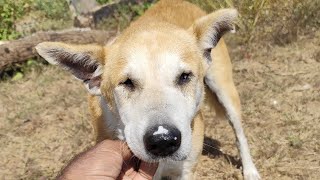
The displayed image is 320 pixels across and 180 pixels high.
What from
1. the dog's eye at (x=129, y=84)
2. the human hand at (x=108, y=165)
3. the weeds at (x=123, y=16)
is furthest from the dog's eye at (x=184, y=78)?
the weeds at (x=123, y=16)

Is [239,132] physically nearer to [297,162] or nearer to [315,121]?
[297,162]

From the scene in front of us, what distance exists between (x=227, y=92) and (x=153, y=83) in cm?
173

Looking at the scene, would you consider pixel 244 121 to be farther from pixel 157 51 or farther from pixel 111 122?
pixel 157 51

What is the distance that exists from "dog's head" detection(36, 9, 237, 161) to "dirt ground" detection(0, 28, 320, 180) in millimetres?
1743

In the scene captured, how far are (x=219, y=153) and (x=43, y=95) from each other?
8.56ft

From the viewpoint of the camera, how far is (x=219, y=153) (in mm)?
4988

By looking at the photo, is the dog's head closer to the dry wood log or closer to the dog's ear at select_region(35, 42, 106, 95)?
the dog's ear at select_region(35, 42, 106, 95)

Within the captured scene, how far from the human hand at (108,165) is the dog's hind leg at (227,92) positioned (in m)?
1.52

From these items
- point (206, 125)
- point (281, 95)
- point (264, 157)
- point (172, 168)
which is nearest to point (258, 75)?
point (281, 95)

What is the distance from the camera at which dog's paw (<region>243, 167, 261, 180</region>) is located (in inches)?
181

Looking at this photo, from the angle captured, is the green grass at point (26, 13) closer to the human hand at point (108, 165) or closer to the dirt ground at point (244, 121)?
the dirt ground at point (244, 121)

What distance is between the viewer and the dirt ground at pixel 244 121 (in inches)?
189

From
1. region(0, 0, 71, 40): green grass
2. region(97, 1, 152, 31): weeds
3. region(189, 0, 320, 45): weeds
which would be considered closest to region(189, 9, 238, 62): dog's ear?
region(189, 0, 320, 45): weeds

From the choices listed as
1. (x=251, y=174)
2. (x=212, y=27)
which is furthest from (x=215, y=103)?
(x=212, y=27)
